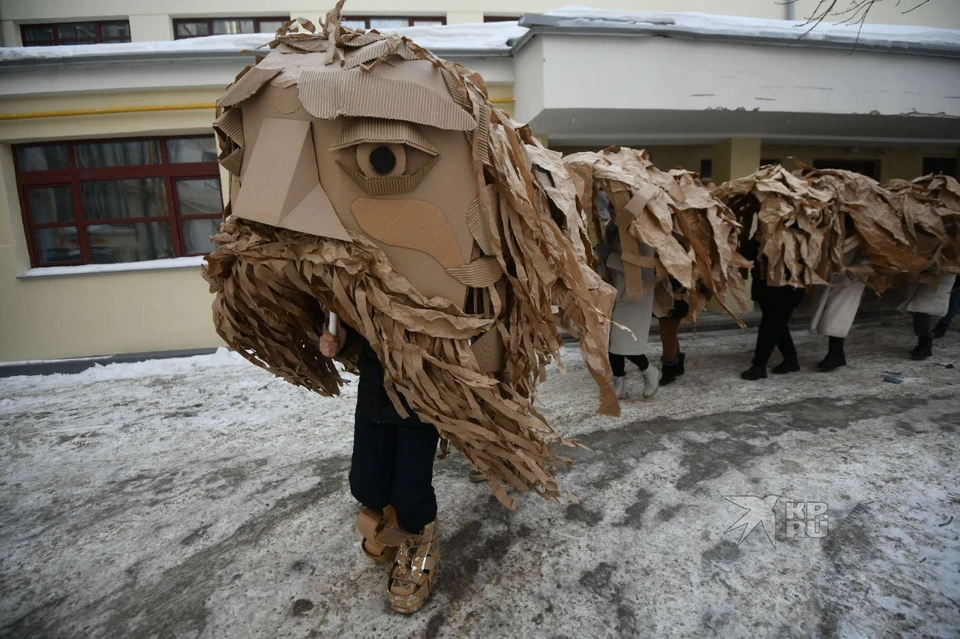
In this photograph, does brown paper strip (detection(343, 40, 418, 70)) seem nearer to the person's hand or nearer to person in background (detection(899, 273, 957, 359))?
the person's hand

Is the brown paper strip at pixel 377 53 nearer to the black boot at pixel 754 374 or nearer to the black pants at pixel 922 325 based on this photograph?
the black boot at pixel 754 374

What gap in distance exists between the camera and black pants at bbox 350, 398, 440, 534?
178 centimetres

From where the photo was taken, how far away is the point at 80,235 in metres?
5.71

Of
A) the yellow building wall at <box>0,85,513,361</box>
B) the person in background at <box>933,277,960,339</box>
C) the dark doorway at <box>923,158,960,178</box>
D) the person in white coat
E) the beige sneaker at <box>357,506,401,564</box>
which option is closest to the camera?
the beige sneaker at <box>357,506,401,564</box>

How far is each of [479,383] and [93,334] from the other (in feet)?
20.0

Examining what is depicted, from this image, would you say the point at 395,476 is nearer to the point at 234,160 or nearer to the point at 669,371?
the point at 234,160

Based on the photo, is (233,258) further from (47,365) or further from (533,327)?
(47,365)

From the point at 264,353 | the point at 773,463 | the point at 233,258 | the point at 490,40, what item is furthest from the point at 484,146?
the point at 490,40

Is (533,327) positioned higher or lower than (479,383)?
higher

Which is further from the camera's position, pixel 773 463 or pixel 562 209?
pixel 773 463

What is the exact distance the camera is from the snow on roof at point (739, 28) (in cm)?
474

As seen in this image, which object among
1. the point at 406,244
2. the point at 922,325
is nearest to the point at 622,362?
the point at 406,244
